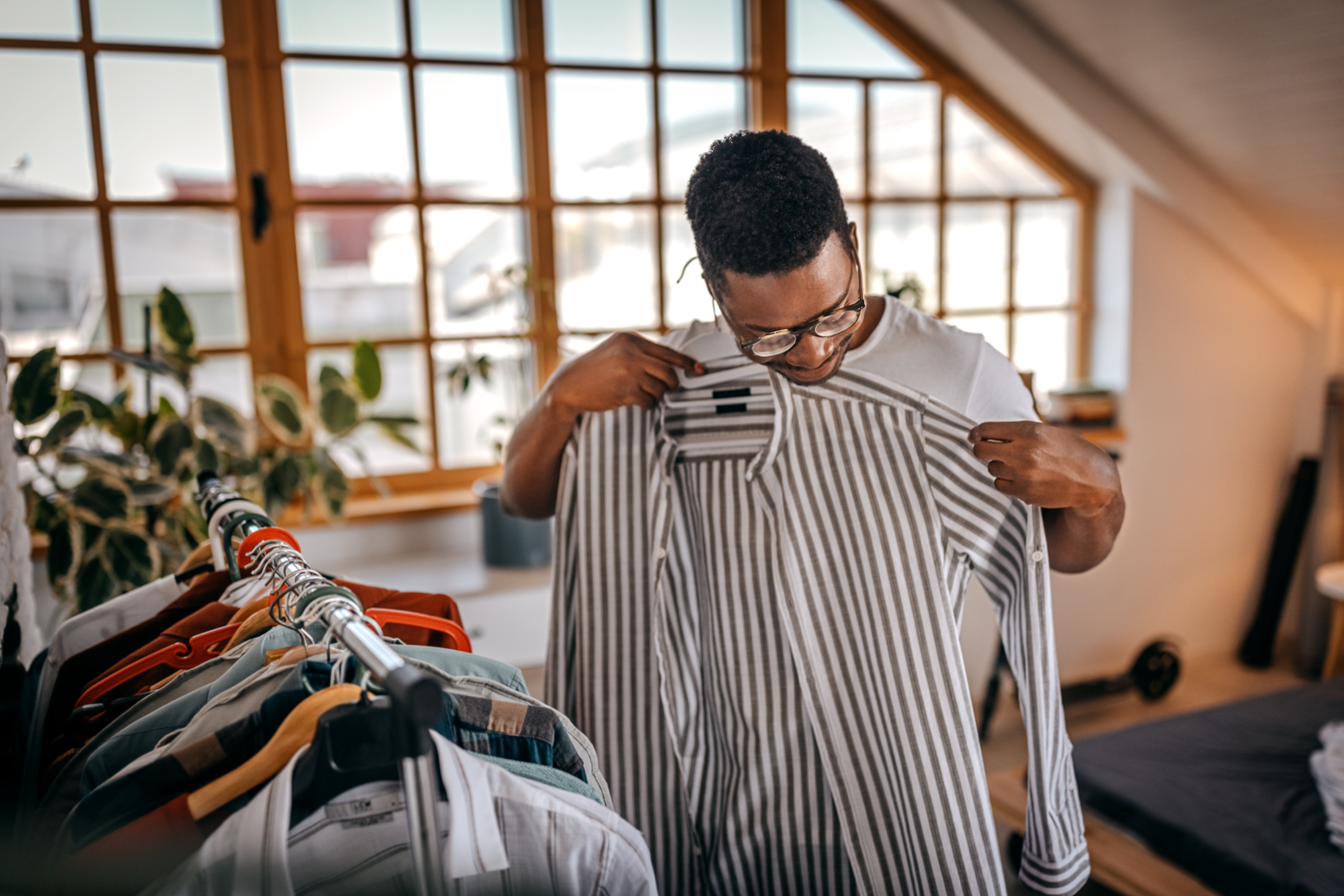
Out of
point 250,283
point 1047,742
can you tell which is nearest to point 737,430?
point 1047,742

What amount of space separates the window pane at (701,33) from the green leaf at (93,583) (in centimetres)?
218

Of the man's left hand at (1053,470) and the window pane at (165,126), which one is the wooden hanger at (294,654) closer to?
the man's left hand at (1053,470)

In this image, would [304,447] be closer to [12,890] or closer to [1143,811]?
[12,890]

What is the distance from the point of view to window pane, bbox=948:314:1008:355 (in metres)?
3.59

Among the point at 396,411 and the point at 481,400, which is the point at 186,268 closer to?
the point at 396,411

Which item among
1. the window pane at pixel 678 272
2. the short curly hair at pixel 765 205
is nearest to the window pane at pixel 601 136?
the window pane at pixel 678 272

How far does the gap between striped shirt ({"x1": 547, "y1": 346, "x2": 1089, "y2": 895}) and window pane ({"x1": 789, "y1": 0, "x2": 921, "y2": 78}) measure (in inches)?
92.6

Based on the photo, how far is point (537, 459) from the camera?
4.14ft

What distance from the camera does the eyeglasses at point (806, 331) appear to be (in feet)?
3.17

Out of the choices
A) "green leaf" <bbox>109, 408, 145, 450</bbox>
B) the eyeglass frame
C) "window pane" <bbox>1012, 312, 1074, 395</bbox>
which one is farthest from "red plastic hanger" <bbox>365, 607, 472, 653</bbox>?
"window pane" <bbox>1012, 312, 1074, 395</bbox>

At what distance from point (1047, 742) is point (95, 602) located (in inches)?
69.5

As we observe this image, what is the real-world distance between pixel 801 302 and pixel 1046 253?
3.11 metres

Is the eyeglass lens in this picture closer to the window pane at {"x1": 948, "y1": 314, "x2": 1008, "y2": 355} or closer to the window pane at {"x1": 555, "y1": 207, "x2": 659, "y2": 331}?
the window pane at {"x1": 555, "y1": 207, "x2": 659, "y2": 331}

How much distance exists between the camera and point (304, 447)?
2412 millimetres
